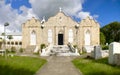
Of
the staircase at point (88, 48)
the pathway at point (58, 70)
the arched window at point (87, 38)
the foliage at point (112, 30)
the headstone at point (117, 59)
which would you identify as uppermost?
the foliage at point (112, 30)

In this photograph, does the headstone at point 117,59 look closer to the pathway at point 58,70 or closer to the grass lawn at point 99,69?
the grass lawn at point 99,69

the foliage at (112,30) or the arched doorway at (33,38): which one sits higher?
the foliage at (112,30)

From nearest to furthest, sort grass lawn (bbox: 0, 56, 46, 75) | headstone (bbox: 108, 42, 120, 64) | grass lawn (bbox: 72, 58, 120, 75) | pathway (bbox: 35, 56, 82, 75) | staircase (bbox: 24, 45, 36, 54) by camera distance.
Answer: grass lawn (bbox: 0, 56, 46, 75)
grass lawn (bbox: 72, 58, 120, 75)
pathway (bbox: 35, 56, 82, 75)
headstone (bbox: 108, 42, 120, 64)
staircase (bbox: 24, 45, 36, 54)

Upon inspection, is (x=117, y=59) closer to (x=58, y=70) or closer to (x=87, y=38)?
(x=58, y=70)

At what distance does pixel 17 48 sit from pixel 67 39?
12.6 metres

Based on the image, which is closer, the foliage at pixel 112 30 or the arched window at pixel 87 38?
the arched window at pixel 87 38

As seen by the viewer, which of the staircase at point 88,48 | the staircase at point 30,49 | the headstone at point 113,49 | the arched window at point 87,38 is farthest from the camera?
the arched window at point 87,38

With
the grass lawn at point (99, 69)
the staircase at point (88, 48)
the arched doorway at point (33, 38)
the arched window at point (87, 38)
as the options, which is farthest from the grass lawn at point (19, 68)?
the arched window at point (87, 38)

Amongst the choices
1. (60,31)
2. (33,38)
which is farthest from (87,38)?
(33,38)

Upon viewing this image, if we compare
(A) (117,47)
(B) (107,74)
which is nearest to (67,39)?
(A) (117,47)

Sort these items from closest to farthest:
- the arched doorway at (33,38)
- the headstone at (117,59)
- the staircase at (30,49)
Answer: the headstone at (117,59)
the staircase at (30,49)
the arched doorway at (33,38)

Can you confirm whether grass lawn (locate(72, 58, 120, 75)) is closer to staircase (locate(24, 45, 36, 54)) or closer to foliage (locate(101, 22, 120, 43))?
staircase (locate(24, 45, 36, 54))

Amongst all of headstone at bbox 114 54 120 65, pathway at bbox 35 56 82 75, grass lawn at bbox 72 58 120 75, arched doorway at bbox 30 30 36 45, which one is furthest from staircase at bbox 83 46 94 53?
headstone at bbox 114 54 120 65

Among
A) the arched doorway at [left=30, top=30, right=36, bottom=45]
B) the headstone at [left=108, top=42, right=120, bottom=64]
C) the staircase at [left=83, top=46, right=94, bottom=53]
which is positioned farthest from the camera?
the arched doorway at [left=30, top=30, right=36, bottom=45]
